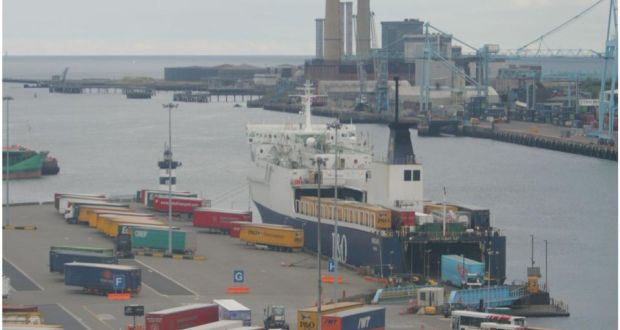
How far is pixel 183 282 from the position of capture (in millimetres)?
35250

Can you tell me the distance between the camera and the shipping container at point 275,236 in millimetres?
40625

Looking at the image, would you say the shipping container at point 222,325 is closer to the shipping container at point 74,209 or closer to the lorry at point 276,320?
the lorry at point 276,320

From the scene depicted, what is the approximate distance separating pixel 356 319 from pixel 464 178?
4526cm

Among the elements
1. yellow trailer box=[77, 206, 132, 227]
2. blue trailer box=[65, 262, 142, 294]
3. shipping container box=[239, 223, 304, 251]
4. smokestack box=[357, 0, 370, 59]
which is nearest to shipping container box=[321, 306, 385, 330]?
blue trailer box=[65, 262, 142, 294]

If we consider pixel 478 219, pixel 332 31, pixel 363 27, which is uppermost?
pixel 363 27

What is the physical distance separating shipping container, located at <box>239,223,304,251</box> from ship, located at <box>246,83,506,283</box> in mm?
466

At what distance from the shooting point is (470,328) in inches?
1147

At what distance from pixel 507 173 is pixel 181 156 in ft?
58.7

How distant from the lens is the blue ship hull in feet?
121

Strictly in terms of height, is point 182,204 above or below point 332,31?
below

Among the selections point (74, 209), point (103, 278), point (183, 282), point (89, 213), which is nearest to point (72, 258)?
point (183, 282)

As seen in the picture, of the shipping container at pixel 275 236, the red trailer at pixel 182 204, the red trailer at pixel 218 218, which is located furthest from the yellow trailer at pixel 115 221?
the shipping container at pixel 275 236

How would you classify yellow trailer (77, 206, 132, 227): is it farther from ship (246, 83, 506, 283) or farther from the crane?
the crane

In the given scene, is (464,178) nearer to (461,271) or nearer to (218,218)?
(218,218)
